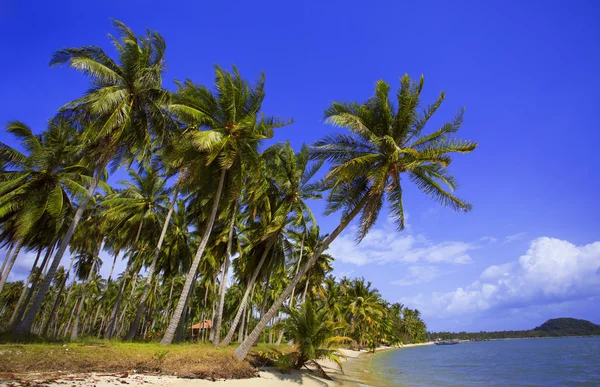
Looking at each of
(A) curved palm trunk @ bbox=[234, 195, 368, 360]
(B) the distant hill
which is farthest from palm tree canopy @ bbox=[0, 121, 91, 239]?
(B) the distant hill

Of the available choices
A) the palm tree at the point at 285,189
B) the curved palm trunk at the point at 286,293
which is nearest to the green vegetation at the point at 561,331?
the palm tree at the point at 285,189

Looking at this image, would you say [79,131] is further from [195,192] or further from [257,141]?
[257,141]

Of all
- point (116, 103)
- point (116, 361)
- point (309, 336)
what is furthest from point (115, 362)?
point (116, 103)

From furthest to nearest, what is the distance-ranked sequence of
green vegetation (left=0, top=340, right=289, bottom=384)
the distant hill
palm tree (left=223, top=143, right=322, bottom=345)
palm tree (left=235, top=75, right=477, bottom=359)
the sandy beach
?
the distant hill
palm tree (left=223, top=143, right=322, bottom=345)
palm tree (left=235, top=75, right=477, bottom=359)
green vegetation (left=0, top=340, right=289, bottom=384)
the sandy beach

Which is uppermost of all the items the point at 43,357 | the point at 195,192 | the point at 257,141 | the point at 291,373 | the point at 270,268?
the point at 257,141

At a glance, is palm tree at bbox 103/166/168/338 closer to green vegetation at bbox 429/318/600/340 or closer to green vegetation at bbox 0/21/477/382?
green vegetation at bbox 0/21/477/382

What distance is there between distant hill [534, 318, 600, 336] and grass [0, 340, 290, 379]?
238 meters

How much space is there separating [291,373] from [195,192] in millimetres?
11636

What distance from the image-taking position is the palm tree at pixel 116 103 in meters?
13.5

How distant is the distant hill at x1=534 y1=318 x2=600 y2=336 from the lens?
176913 millimetres

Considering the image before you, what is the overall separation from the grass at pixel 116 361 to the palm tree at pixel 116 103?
4527 millimetres

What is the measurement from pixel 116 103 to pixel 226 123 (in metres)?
5.05

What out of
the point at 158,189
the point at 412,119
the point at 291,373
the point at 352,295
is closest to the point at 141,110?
the point at 158,189

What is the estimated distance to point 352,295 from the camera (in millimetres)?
54438
